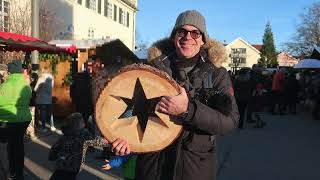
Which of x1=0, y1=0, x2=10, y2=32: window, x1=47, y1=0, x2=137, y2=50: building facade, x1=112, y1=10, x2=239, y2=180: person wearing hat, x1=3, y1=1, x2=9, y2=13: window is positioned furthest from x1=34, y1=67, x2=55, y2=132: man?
x1=47, y1=0, x2=137, y2=50: building facade

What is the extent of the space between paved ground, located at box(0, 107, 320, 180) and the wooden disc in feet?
16.0

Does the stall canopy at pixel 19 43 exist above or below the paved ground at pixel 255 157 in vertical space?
above

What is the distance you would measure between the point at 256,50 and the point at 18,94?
120 m

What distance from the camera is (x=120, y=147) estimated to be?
8.38ft

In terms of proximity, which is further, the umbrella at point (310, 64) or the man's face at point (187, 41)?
the umbrella at point (310, 64)

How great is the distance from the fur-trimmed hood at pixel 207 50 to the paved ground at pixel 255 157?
465 centimetres

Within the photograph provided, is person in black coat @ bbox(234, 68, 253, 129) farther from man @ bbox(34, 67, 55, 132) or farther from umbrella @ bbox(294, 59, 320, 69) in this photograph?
umbrella @ bbox(294, 59, 320, 69)

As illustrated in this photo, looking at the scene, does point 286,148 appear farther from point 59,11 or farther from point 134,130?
point 59,11

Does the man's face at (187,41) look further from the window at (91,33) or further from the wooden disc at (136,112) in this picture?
the window at (91,33)

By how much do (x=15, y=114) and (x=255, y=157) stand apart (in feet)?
15.8

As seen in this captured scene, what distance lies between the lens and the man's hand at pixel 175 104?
7.97 ft

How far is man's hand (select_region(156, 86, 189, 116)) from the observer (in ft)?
7.97

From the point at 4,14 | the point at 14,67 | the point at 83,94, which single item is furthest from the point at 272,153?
the point at 4,14

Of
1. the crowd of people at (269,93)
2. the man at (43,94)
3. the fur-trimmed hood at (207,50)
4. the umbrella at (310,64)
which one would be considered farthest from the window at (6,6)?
the fur-trimmed hood at (207,50)
